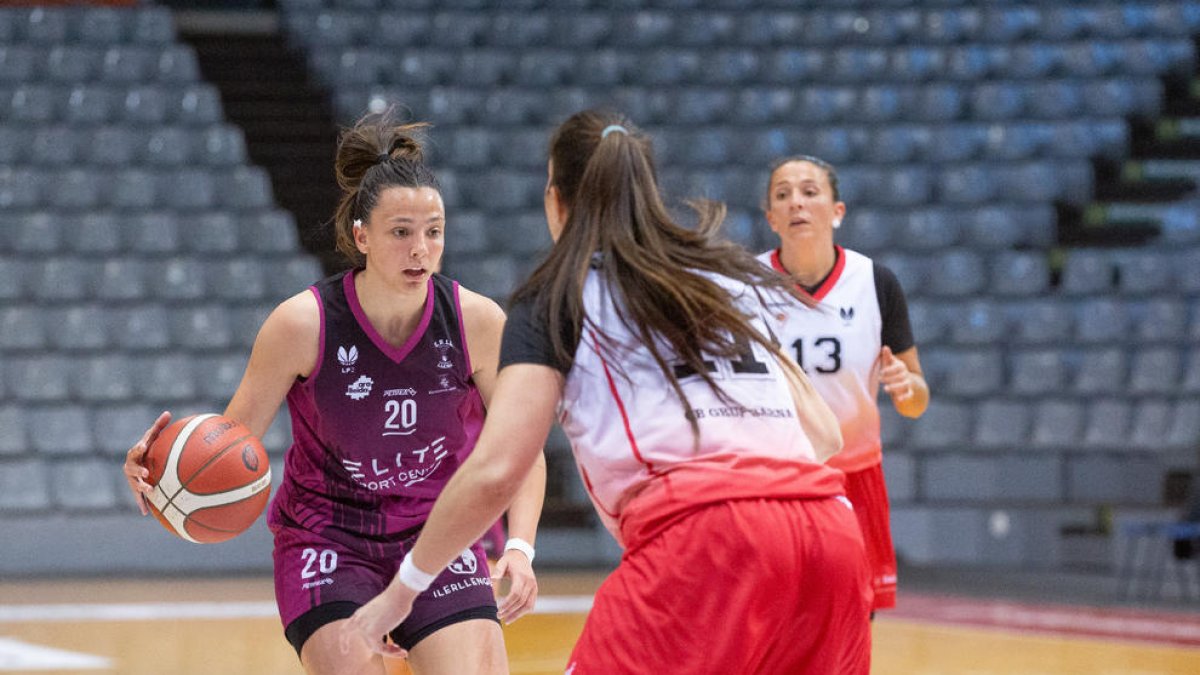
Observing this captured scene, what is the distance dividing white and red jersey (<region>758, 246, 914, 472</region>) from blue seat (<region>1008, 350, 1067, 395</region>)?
593 centimetres

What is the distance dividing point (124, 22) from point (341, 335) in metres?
10.4

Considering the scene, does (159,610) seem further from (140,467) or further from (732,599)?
(732,599)

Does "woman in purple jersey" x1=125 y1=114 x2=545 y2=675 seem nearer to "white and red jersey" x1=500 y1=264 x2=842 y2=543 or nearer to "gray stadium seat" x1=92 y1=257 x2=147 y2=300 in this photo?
"white and red jersey" x1=500 y1=264 x2=842 y2=543

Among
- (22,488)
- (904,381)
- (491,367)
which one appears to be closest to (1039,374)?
(904,381)

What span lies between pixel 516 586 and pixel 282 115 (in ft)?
33.1

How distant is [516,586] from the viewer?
10.1 ft

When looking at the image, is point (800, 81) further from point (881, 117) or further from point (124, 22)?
point (124, 22)

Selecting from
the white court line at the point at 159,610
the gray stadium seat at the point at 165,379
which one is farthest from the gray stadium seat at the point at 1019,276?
the gray stadium seat at the point at 165,379

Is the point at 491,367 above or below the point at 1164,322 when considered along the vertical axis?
above

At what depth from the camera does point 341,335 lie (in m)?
3.24

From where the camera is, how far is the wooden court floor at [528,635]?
636 cm

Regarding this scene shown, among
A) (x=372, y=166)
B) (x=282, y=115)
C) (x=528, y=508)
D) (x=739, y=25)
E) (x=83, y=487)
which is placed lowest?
(x=83, y=487)

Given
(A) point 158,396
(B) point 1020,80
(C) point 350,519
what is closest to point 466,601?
(C) point 350,519

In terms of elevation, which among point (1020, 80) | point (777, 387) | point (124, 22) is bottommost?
point (777, 387)
